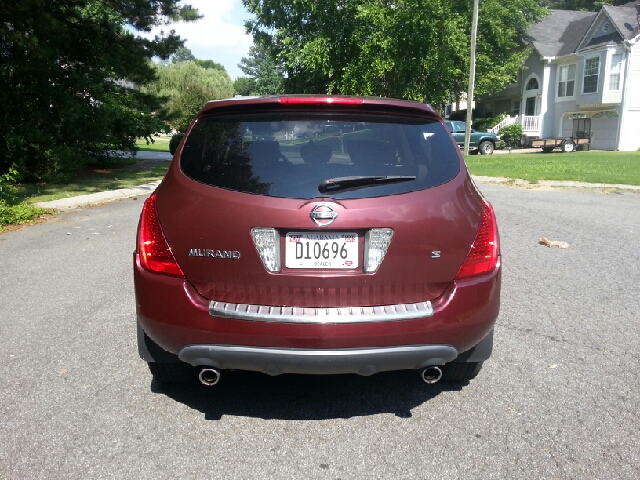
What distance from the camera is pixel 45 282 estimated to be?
19.4 feet

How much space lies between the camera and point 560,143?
3206cm

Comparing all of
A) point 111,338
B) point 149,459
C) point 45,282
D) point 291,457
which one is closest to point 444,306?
point 291,457

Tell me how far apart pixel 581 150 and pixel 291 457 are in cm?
3543

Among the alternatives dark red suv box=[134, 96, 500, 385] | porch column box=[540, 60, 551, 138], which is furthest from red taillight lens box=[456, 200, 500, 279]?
porch column box=[540, 60, 551, 138]

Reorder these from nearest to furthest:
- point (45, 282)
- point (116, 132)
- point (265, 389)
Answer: point (265, 389), point (45, 282), point (116, 132)

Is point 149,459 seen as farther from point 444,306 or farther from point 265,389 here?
point 444,306

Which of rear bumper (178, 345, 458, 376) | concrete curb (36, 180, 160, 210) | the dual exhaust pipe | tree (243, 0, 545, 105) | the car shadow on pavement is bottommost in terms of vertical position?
concrete curb (36, 180, 160, 210)

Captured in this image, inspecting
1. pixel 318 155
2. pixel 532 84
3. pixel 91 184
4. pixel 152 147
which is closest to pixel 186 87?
pixel 152 147

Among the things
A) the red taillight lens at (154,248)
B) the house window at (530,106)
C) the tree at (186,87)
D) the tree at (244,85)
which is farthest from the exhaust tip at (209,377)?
the tree at (244,85)

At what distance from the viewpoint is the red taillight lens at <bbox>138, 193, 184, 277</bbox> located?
2.97 metres

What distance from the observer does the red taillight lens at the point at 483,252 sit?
301 centimetres

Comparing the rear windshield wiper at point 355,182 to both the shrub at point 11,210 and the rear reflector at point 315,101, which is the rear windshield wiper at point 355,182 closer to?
the rear reflector at point 315,101

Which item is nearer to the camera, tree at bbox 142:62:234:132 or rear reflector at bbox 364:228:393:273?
rear reflector at bbox 364:228:393:273

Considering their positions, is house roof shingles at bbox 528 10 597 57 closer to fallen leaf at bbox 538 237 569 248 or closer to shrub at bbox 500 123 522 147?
shrub at bbox 500 123 522 147
